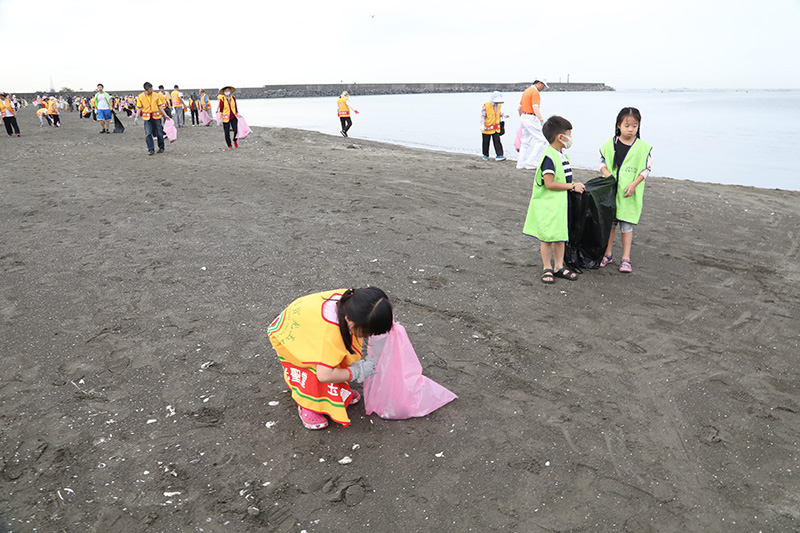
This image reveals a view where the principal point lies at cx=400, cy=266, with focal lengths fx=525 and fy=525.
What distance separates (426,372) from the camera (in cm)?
334

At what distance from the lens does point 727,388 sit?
123 inches

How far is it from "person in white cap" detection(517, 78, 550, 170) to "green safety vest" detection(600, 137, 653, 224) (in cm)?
513

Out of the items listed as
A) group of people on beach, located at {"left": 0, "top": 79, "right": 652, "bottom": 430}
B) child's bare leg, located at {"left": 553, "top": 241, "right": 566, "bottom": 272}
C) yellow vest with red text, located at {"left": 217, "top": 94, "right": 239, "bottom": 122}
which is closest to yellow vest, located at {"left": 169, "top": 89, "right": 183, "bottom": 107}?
yellow vest with red text, located at {"left": 217, "top": 94, "right": 239, "bottom": 122}

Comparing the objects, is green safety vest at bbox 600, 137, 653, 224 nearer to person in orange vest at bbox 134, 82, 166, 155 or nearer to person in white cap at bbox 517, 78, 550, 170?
person in white cap at bbox 517, 78, 550, 170

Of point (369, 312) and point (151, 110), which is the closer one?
point (369, 312)

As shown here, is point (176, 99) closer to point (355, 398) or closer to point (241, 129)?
point (241, 129)

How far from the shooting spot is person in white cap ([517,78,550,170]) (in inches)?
388

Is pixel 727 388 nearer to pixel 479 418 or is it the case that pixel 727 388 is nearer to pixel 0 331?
pixel 479 418

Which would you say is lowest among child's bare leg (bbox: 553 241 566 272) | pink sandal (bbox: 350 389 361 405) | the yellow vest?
pink sandal (bbox: 350 389 361 405)

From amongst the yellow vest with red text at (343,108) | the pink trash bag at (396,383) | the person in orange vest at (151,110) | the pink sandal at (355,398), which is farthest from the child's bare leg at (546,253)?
the yellow vest with red text at (343,108)

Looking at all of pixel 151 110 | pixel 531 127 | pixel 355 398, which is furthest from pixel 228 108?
pixel 355 398

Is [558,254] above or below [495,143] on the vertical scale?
below

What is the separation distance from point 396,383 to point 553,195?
257cm

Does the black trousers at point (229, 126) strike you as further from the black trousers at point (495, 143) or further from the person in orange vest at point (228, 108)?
the black trousers at point (495, 143)
